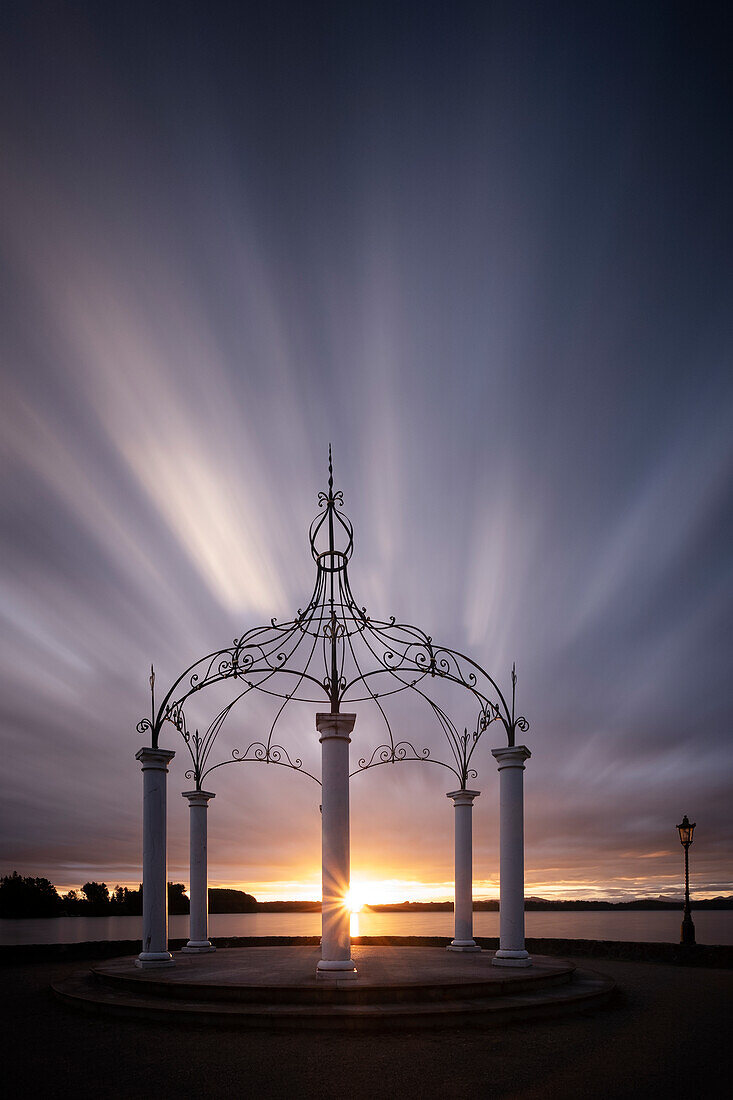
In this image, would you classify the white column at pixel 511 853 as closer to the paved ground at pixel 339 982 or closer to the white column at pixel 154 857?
the paved ground at pixel 339 982

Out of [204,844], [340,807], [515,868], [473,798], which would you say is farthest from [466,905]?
[340,807]

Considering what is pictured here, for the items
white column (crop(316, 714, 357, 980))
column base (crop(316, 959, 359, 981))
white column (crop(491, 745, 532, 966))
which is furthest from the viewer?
white column (crop(491, 745, 532, 966))

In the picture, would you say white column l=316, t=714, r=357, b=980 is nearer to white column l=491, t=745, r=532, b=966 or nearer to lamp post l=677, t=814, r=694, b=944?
white column l=491, t=745, r=532, b=966

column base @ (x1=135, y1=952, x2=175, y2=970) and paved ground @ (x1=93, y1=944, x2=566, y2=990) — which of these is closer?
paved ground @ (x1=93, y1=944, x2=566, y2=990)

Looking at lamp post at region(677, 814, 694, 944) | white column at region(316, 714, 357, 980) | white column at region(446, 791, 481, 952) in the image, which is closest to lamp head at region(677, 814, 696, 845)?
lamp post at region(677, 814, 694, 944)

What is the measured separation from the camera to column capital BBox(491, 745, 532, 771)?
52.5ft

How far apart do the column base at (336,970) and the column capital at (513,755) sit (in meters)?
4.82

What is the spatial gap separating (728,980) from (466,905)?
242 inches

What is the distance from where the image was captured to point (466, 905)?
2053 cm

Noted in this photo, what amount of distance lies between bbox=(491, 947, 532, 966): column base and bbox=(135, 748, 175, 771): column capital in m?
7.48

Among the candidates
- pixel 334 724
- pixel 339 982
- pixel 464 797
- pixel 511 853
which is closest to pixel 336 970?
pixel 339 982

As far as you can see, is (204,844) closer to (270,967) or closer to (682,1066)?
(270,967)

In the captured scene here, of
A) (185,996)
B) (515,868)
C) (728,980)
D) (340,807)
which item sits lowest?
(728,980)

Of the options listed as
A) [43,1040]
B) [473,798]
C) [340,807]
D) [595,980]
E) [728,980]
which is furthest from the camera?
[473,798]
